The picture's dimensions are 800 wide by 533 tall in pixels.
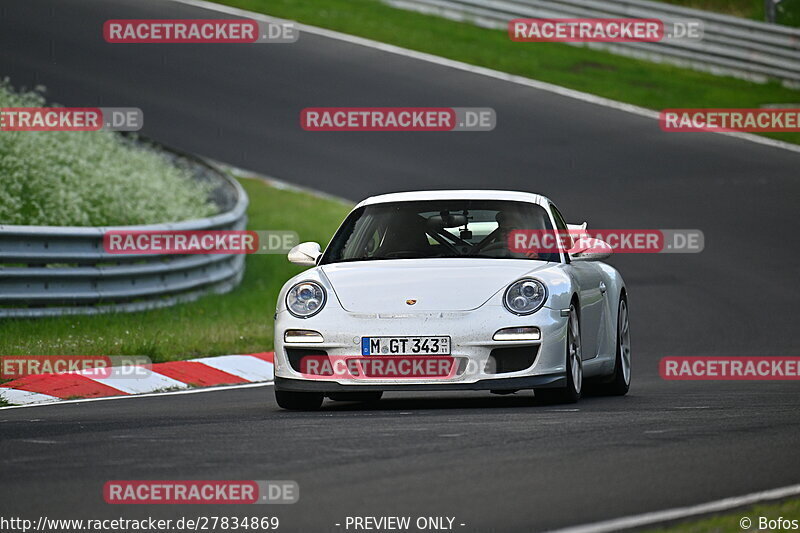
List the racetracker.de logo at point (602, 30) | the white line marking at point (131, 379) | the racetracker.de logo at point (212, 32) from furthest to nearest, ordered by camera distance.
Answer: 1. the racetracker.de logo at point (602, 30)
2. the racetracker.de logo at point (212, 32)
3. the white line marking at point (131, 379)

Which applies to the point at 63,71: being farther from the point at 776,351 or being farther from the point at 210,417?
the point at 210,417

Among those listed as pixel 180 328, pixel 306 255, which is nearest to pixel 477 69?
pixel 180 328

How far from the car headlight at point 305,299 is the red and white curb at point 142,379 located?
6.92 feet

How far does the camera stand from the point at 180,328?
48.2ft

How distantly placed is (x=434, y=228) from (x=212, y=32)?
19684 millimetres

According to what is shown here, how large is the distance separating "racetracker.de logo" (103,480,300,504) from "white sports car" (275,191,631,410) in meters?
3.06

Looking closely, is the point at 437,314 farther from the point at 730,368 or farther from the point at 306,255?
the point at 730,368

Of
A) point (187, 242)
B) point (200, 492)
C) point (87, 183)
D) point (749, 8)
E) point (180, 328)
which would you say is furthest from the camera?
point (749, 8)

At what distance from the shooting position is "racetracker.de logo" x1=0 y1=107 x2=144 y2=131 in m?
18.9

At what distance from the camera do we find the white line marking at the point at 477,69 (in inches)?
998

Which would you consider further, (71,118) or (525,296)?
(71,118)

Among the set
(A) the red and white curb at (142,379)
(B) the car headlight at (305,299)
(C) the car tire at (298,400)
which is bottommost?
(A) the red and white curb at (142,379)

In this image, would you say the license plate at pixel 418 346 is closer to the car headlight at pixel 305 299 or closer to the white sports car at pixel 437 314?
the white sports car at pixel 437 314

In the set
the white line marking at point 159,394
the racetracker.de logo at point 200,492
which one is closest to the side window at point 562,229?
the white line marking at point 159,394
